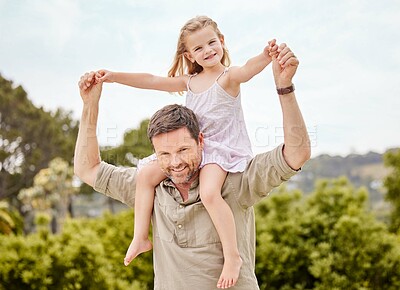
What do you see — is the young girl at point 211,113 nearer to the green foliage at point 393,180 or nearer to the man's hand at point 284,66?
the man's hand at point 284,66

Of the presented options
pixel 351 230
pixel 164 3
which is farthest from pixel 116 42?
pixel 351 230

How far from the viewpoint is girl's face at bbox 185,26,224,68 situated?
1845 mm

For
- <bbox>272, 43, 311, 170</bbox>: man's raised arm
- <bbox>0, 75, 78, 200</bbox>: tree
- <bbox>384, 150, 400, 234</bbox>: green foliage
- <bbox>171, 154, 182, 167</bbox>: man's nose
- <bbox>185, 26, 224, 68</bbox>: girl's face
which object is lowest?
<bbox>171, 154, 182, 167</bbox>: man's nose

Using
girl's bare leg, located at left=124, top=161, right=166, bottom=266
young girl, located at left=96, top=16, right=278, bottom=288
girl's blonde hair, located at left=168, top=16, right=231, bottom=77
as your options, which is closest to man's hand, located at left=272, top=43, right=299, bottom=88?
young girl, located at left=96, top=16, right=278, bottom=288

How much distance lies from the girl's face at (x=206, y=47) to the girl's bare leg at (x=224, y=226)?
1.17 ft

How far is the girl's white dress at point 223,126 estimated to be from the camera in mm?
1779

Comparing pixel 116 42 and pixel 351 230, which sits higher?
pixel 116 42

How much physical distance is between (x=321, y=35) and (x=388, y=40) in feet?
11.7

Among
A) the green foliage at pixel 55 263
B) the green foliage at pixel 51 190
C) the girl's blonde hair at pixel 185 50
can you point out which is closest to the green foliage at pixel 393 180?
the green foliage at pixel 55 263

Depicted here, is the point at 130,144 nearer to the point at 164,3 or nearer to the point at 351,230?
the point at 164,3

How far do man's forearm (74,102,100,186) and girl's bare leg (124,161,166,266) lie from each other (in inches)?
6.7

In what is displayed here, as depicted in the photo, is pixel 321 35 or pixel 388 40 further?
pixel 388 40

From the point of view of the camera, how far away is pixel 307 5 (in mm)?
6949

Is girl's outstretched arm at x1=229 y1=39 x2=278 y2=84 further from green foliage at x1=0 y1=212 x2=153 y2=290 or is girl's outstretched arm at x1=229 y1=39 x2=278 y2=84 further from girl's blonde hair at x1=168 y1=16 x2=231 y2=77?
green foliage at x1=0 y1=212 x2=153 y2=290
